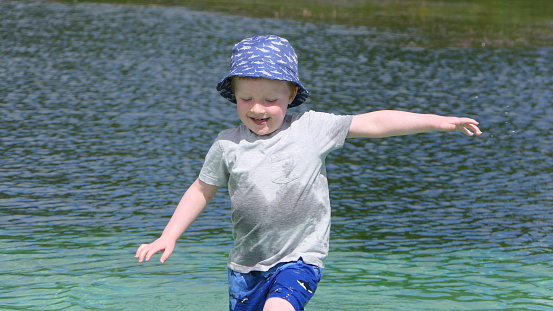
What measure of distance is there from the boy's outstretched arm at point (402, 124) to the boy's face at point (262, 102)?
41cm

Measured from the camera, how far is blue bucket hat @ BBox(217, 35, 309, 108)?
4059 millimetres

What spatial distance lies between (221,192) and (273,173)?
18.3ft

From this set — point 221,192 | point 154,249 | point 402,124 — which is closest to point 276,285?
point 154,249

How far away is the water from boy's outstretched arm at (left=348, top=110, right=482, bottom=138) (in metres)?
1.92

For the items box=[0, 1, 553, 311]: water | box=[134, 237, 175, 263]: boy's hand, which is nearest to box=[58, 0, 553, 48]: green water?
box=[0, 1, 553, 311]: water

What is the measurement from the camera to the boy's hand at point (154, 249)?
4.02 meters

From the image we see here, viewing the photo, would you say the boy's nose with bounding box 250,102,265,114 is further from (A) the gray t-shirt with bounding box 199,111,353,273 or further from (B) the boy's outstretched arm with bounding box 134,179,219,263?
(B) the boy's outstretched arm with bounding box 134,179,219,263

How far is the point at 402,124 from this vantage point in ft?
13.7

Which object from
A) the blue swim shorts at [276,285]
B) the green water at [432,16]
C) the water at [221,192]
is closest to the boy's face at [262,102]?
the blue swim shorts at [276,285]

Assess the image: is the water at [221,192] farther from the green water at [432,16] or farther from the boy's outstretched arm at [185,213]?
the green water at [432,16]

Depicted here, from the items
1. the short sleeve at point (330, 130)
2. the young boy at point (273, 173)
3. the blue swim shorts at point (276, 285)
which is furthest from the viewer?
the short sleeve at point (330, 130)

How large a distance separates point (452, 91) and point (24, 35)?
12.3 m

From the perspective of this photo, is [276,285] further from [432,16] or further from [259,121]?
[432,16]

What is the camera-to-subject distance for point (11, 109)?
14.2 meters
